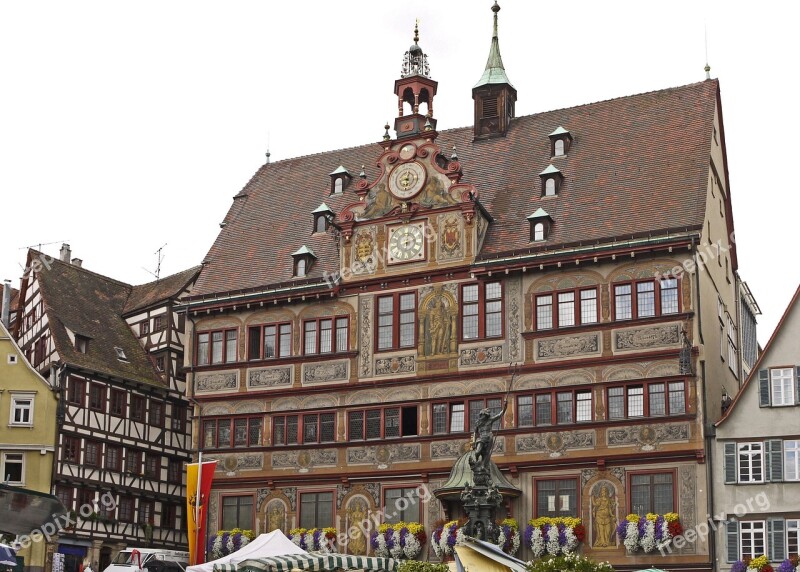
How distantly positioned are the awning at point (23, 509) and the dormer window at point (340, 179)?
98.3 ft

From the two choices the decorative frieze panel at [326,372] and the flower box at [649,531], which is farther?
the decorative frieze panel at [326,372]

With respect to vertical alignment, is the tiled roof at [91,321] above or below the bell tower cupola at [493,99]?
below

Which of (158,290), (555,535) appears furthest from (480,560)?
(158,290)

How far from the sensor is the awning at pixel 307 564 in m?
30.2

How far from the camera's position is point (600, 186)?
4125cm

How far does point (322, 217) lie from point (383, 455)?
8.91m

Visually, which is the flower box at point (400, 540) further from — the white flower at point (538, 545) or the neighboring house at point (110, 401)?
the neighboring house at point (110, 401)

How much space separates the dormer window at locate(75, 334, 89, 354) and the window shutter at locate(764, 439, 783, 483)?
76.0 ft

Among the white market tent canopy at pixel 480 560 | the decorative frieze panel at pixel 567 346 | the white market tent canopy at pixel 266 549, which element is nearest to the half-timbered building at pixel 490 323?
the decorative frieze panel at pixel 567 346

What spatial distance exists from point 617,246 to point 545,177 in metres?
4.71

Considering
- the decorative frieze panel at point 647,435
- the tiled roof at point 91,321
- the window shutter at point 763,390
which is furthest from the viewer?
the tiled roof at point 91,321

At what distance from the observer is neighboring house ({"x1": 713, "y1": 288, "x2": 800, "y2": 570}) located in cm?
3547

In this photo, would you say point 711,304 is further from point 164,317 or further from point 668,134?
point 164,317

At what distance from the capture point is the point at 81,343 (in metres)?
47.1
